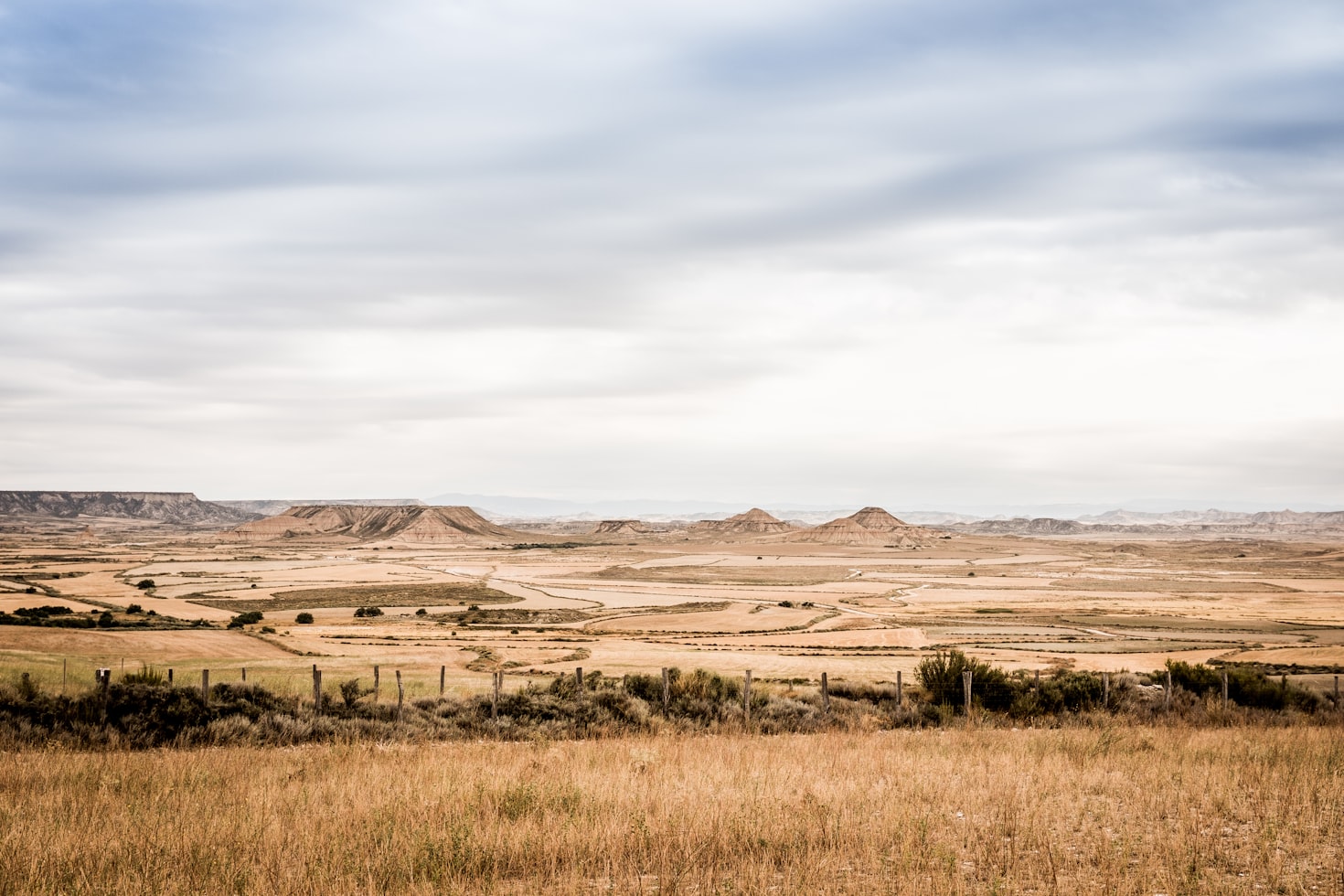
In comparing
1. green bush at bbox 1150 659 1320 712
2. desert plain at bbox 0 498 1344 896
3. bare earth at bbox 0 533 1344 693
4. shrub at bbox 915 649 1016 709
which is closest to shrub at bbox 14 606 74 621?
bare earth at bbox 0 533 1344 693

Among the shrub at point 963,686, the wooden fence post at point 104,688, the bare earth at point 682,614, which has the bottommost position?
the bare earth at point 682,614

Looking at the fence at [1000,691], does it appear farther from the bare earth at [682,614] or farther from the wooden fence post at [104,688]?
the bare earth at [682,614]

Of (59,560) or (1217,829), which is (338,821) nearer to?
(1217,829)

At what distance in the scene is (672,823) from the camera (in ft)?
29.7

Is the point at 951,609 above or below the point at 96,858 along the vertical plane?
below

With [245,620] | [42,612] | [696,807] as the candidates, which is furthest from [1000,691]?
[42,612]

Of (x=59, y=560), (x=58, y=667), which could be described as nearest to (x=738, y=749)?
(x=58, y=667)

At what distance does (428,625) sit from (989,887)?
58.7m

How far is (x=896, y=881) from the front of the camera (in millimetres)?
7547

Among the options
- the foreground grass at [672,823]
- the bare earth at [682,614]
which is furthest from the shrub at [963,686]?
the bare earth at [682,614]

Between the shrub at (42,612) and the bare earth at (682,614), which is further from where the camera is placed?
the shrub at (42,612)

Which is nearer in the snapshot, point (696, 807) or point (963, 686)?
point (696, 807)

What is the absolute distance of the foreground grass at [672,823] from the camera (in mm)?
7602

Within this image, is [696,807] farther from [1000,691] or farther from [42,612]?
[42,612]
